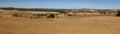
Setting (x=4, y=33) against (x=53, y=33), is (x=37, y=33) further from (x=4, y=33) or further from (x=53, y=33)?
(x=4, y=33)

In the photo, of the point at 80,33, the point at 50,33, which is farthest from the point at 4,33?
the point at 80,33

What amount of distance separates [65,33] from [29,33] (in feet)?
7.64

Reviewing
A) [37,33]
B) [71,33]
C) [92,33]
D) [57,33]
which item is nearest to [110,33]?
[92,33]

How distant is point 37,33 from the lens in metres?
14.8

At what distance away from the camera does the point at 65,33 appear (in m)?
14.9

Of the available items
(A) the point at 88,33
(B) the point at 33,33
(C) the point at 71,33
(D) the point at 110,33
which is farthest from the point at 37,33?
(D) the point at 110,33

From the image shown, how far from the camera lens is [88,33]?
15.1m

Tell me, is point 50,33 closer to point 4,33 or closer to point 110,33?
point 4,33

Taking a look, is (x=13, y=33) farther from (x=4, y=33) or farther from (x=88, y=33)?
(x=88, y=33)

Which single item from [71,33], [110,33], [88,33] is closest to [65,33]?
[71,33]

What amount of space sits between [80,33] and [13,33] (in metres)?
4.34

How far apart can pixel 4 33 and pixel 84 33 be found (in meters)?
5.16

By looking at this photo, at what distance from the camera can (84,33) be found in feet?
49.3

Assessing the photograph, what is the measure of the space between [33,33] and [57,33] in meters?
1.55
